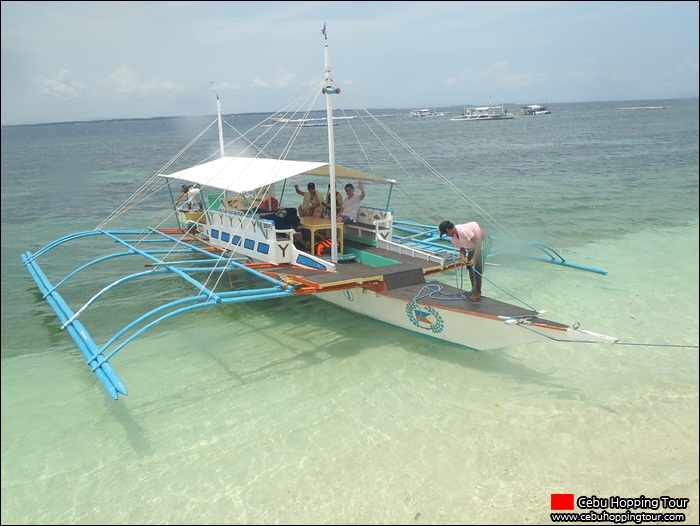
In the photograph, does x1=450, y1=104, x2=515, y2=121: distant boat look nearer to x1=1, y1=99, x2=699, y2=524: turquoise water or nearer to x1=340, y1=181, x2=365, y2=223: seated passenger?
x1=1, y1=99, x2=699, y2=524: turquoise water

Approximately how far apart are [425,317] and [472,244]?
1493 millimetres

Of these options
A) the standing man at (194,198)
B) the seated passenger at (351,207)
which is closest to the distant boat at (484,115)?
the standing man at (194,198)

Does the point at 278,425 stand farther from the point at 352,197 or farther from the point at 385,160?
the point at 385,160

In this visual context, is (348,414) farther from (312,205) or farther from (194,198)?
(194,198)

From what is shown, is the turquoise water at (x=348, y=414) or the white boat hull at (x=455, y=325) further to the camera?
the white boat hull at (x=455, y=325)

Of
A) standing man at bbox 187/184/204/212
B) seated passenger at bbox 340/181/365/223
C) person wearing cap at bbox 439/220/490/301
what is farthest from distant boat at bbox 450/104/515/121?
person wearing cap at bbox 439/220/490/301

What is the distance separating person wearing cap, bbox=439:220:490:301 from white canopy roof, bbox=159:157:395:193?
10.3ft

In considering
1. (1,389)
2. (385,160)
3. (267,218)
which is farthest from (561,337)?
(385,160)

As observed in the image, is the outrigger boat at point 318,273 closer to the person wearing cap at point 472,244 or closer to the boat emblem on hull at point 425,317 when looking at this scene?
the boat emblem on hull at point 425,317

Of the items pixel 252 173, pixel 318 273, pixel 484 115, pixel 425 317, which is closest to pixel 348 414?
pixel 425 317

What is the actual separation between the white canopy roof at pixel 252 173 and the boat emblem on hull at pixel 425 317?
3.30 m

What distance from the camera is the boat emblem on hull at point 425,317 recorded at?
817 cm

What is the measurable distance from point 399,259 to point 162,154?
5139 cm

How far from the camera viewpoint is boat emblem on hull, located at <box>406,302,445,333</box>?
817cm
